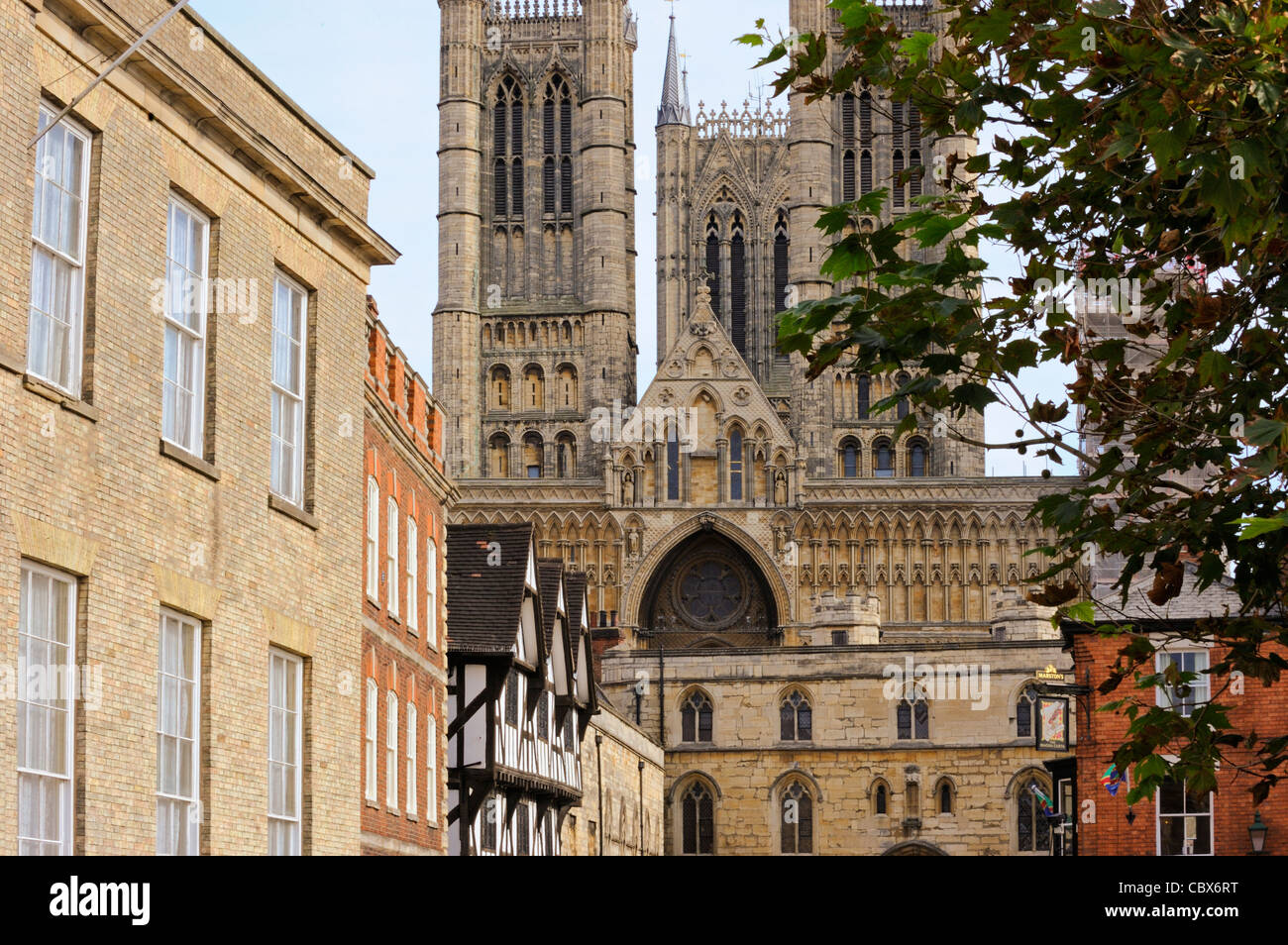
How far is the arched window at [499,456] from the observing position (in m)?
92.9

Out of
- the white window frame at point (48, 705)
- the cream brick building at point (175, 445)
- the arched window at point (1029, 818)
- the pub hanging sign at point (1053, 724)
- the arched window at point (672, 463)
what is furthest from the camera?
the arched window at point (672, 463)

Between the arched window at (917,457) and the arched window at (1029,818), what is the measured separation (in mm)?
25462

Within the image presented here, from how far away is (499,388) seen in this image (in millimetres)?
94312

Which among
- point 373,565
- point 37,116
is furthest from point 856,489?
point 37,116

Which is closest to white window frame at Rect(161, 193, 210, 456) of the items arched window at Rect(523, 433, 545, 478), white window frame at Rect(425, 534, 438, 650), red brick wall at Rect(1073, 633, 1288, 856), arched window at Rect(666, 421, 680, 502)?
white window frame at Rect(425, 534, 438, 650)

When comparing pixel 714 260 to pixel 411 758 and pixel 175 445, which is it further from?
pixel 175 445

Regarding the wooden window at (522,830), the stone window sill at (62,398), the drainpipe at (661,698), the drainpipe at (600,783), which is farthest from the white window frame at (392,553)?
the drainpipe at (661,698)

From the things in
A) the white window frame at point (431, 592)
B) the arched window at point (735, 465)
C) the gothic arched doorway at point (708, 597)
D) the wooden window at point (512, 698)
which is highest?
the arched window at point (735, 465)

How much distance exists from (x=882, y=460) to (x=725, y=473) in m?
10.5

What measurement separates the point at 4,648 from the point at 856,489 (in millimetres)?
74157

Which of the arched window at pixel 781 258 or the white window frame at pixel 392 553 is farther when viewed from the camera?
the arched window at pixel 781 258

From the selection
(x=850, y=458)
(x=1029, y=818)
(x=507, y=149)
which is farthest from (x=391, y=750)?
(x=507, y=149)

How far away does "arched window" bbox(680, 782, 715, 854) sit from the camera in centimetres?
7200

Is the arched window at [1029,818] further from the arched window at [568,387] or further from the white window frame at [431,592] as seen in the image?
the white window frame at [431,592]
